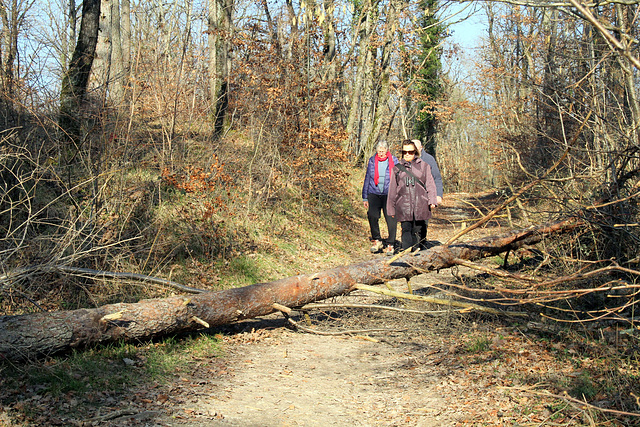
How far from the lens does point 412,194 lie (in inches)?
347

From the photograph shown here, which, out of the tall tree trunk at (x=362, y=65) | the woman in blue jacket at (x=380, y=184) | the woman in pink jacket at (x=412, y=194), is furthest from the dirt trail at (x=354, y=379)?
the tall tree trunk at (x=362, y=65)

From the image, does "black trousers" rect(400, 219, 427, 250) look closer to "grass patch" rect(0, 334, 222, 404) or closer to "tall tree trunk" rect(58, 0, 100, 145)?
"grass patch" rect(0, 334, 222, 404)

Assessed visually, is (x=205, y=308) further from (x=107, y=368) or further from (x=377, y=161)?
(x=377, y=161)

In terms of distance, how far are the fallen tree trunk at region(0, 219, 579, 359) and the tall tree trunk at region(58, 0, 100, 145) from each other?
3752mm

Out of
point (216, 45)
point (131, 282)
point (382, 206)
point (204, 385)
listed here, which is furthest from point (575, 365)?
point (216, 45)

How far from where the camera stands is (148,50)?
32.8 feet

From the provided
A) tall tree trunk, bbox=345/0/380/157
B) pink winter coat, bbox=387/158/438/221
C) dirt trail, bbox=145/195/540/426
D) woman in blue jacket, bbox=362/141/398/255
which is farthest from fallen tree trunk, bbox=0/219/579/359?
tall tree trunk, bbox=345/0/380/157

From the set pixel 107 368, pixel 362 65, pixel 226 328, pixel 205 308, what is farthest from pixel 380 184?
pixel 362 65

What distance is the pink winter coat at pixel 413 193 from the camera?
8820 millimetres

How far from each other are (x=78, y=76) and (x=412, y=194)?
6369 mm

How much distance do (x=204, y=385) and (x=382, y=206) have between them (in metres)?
7.28

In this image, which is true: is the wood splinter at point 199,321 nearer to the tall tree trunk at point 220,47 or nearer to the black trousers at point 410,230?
the black trousers at point 410,230

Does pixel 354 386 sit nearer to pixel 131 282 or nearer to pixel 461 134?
pixel 131 282

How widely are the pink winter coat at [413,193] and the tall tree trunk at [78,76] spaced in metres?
5.47
